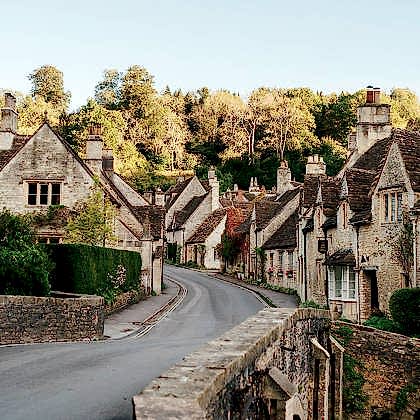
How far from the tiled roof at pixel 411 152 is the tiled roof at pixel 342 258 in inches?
202

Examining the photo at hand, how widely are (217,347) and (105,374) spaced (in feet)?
22.6

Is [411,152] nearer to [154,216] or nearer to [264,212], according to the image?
[154,216]

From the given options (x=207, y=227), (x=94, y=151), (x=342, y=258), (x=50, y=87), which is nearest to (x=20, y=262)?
(x=342, y=258)

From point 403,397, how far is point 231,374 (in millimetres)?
17093

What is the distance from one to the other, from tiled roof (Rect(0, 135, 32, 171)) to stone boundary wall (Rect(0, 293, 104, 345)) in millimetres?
16687

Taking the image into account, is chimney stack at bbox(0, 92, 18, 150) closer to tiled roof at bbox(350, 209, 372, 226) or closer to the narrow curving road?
the narrow curving road

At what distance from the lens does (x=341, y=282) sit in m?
30.5

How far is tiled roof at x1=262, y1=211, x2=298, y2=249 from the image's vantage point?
152 feet

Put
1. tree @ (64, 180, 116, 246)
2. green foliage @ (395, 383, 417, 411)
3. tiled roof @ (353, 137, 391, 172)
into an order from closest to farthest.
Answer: green foliage @ (395, 383, 417, 411) < tree @ (64, 180, 116, 246) < tiled roof @ (353, 137, 391, 172)

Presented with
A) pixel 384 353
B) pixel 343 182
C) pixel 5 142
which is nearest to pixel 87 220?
pixel 5 142

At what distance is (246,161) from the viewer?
95812 mm

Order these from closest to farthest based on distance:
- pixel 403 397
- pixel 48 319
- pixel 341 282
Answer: pixel 48 319 < pixel 403 397 < pixel 341 282

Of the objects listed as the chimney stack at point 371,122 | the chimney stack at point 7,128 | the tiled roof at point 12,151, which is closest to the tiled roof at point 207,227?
the tiled roof at point 12,151

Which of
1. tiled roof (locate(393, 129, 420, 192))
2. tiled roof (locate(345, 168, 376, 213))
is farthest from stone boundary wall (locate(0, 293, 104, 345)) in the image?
tiled roof (locate(345, 168, 376, 213))
